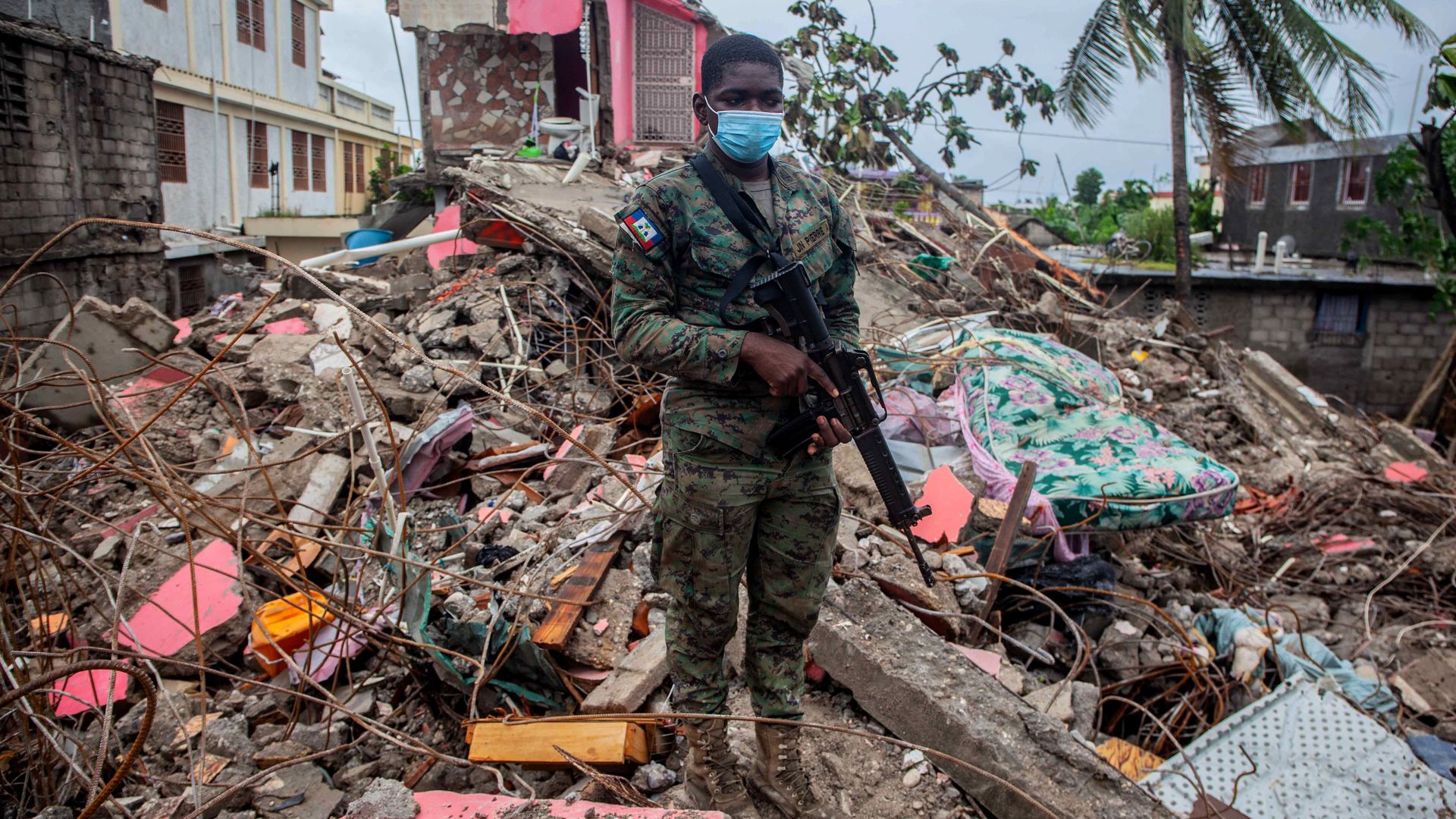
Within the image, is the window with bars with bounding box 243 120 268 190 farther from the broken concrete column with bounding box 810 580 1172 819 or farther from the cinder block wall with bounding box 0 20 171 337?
the broken concrete column with bounding box 810 580 1172 819

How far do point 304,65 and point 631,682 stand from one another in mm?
23614

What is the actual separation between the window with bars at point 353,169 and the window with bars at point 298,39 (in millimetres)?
3075

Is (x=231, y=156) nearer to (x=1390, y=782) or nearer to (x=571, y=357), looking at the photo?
(x=571, y=357)

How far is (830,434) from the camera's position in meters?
1.82

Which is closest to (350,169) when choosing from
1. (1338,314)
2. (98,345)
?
(98,345)

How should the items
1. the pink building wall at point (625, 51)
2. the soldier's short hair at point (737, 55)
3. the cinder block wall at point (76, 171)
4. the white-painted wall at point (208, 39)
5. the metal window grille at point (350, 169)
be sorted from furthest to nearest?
1. the metal window grille at point (350, 169)
2. the white-painted wall at point (208, 39)
3. the pink building wall at point (625, 51)
4. the cinder block wall at point (76, 171)
5. the soldier's short hair at point (737, 55)

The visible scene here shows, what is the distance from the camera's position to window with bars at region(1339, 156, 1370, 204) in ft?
60.2

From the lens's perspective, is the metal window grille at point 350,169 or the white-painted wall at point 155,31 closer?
the white-painted wall at point 155,31

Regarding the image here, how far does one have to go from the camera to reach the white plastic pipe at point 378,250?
6.26 m

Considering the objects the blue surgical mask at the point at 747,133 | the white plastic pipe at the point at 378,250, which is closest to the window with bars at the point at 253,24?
the white plastic pipe at the point at 378,250

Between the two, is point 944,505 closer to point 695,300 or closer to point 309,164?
point 695,300

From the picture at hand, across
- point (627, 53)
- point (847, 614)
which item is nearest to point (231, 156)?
point (627, 53)

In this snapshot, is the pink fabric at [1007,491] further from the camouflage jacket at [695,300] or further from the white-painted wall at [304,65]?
the white-painted wall at [304,65]

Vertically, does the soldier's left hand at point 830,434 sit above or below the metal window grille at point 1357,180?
below
